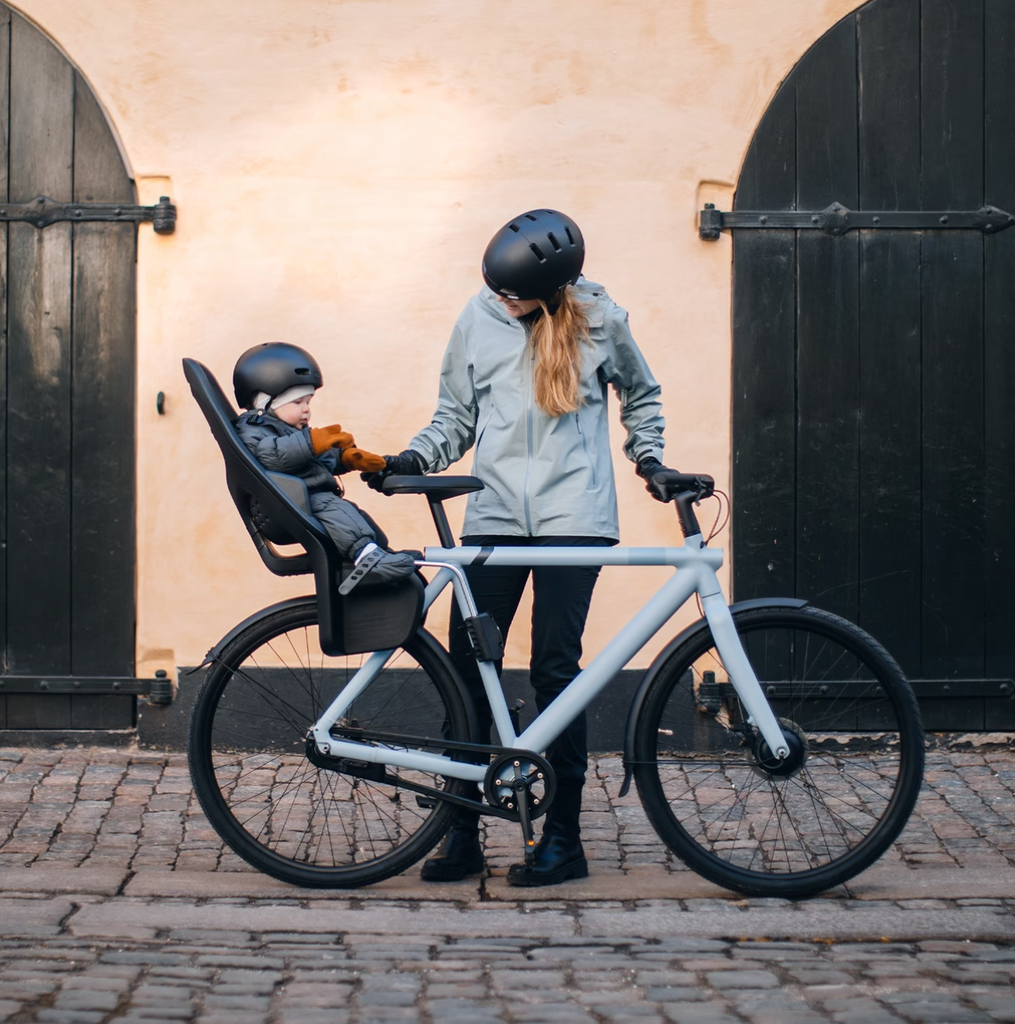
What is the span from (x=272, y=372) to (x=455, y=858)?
1443mm

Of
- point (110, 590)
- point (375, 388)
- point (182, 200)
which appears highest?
point (182, 200)

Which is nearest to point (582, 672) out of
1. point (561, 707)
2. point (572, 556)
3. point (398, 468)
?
point (561, 707)

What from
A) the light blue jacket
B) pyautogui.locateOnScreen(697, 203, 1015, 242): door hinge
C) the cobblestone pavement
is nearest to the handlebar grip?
the light blue jacket

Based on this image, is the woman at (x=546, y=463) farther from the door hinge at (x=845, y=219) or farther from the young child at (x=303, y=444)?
the door hinge at (x=845, y=219)

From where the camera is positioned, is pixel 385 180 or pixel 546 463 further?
pixel 385 180

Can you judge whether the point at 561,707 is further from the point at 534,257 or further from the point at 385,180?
the point at 385,180

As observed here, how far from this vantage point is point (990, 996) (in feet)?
10.1

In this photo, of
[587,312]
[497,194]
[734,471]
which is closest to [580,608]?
[587,312]

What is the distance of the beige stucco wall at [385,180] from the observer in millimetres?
5594

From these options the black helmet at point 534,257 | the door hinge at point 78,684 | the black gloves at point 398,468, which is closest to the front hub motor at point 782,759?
the black gloves at point 398,468

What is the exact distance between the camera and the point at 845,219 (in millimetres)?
5625

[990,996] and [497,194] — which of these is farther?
[497,194]

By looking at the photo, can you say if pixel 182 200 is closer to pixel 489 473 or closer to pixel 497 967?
pixel 489 473

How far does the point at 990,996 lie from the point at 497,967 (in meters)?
1.08
